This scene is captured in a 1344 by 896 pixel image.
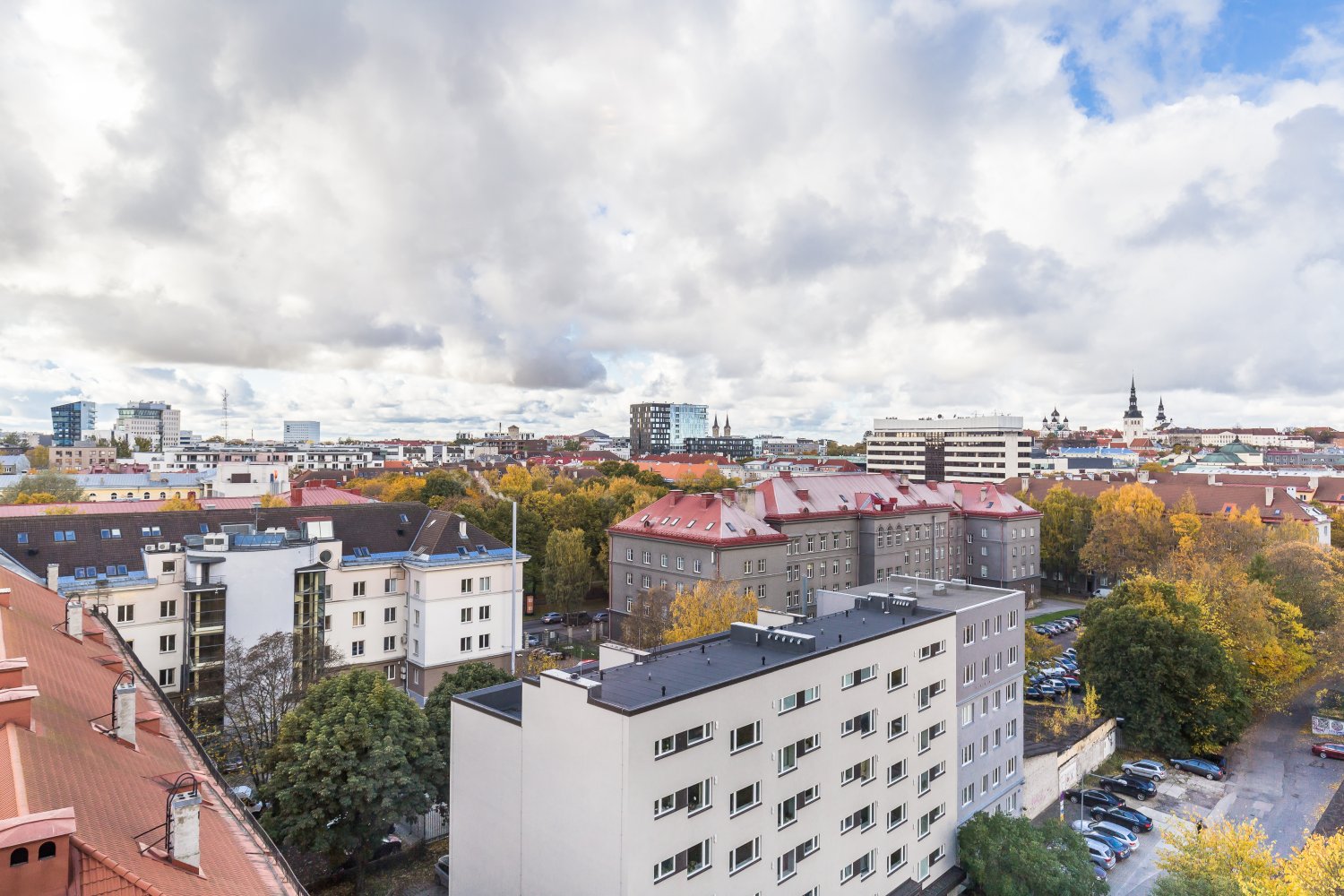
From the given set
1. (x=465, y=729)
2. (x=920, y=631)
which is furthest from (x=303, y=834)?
(x=920, y=631)

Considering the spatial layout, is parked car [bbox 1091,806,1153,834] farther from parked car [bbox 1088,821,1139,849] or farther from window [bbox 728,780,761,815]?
window [bbox 728,780,761,815]

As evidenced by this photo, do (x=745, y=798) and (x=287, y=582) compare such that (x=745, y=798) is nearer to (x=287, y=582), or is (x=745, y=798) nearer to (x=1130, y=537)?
(x=287, y=582)

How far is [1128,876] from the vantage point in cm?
2950

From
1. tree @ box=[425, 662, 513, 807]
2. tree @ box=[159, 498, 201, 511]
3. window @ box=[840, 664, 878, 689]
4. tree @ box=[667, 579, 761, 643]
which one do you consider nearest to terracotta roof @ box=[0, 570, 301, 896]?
tree @ box=[425, 662, 513, 807]

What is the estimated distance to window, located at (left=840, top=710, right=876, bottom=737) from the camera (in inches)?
912

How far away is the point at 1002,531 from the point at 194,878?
225ft

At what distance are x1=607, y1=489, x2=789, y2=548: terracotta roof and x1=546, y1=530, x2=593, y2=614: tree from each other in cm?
602

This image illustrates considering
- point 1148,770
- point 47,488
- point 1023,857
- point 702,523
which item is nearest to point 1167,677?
point 1148,770

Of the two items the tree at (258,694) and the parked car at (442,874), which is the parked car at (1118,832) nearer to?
the parked car at (442,874)

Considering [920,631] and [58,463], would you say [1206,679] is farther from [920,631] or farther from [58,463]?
[58,463]

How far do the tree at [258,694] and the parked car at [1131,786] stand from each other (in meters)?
39.1

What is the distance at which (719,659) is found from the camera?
882 inches

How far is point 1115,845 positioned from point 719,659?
22047 mm

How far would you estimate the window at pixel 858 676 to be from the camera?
23130mm
